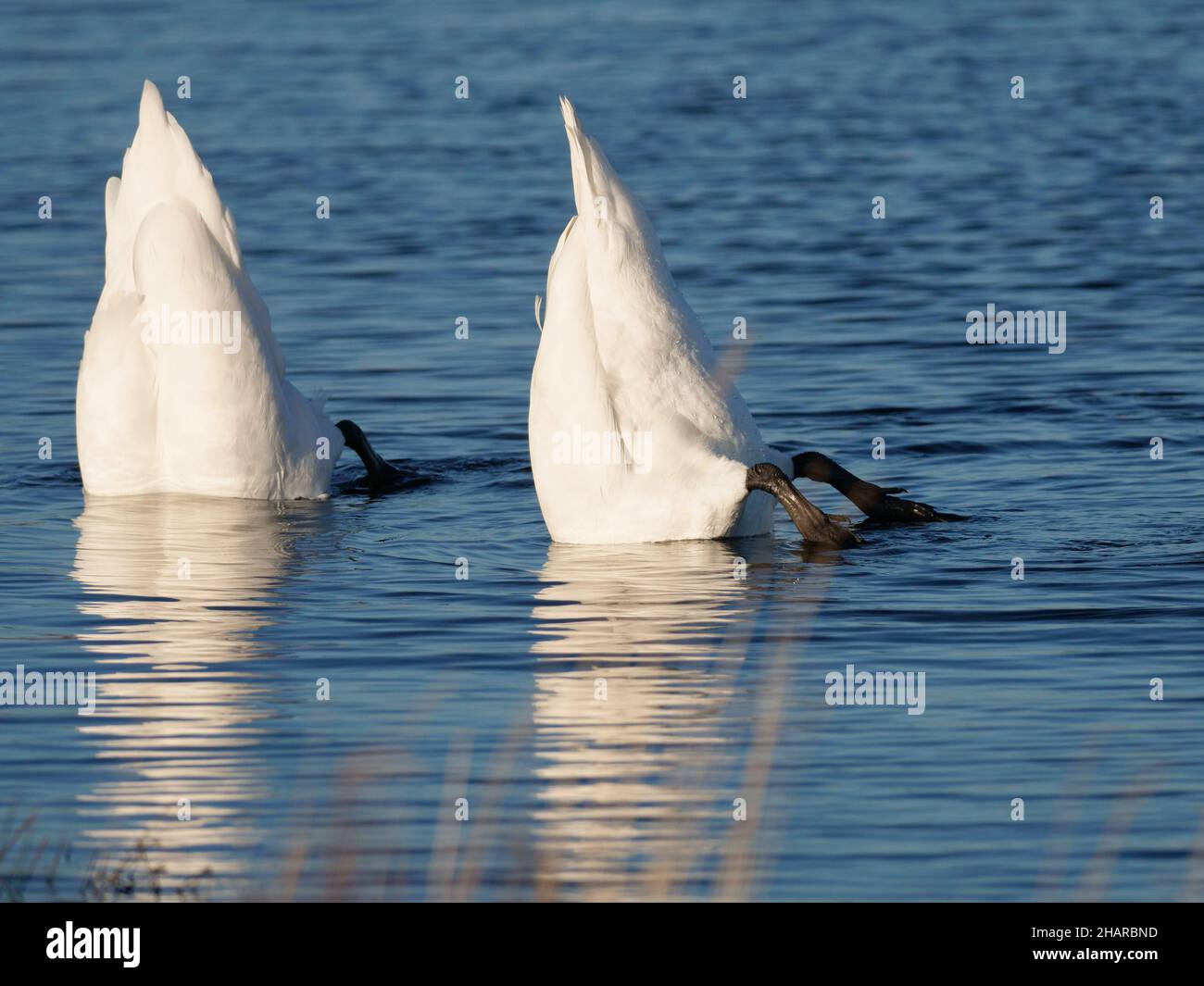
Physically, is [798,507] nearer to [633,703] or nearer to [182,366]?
[633,703]

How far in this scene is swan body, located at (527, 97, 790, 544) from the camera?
34.6 ft

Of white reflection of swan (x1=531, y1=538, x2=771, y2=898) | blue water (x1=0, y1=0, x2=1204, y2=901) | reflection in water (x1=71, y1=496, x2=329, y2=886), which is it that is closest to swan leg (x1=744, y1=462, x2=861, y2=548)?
blue water (x1=0, y1=0, x2=1204, y2=901)

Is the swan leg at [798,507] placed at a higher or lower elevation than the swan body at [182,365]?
lower

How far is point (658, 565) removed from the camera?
10773 mm

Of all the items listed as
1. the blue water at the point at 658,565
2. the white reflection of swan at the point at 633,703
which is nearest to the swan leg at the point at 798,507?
the blue water at the point at 658,565

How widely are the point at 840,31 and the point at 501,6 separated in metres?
6.49

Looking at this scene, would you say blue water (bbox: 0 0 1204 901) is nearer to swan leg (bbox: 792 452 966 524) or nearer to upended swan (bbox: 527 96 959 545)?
swan leg (bbox: 792 452 966 524)

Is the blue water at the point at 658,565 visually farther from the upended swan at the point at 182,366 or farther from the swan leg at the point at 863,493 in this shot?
the upended swan at the point at 182,366

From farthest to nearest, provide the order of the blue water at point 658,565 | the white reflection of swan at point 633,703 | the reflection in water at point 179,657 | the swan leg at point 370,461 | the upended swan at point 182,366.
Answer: the swan leg at point 370,461 < the upended swan at point 182,366 < the reflection in water at point 179,657 < the blue water at point 658,565 < the white reflection of swan at point 633,703

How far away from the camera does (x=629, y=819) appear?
23.1 feet

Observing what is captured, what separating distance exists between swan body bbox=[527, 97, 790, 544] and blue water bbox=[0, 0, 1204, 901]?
34cm

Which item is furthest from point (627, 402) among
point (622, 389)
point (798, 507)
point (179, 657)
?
point (179, 657)

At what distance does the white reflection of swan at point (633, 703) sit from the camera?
22.3ft

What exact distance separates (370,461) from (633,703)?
4948 millimetres
